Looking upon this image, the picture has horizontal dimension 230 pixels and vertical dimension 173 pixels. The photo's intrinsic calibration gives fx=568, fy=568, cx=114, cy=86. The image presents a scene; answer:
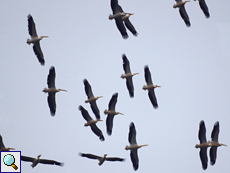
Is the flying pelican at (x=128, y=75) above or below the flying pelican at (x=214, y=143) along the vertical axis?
above

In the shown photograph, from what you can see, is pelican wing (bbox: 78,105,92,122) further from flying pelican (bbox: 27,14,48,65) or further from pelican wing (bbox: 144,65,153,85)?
pelican wing (bbox: 144,65,153,85)

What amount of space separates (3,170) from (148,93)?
10.7 metres

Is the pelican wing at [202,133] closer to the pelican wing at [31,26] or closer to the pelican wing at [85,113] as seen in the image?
the pelican wing at [85,113]

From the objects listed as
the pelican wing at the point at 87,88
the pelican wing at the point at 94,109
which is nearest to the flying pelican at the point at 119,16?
the pelican wing at the point at 87,88

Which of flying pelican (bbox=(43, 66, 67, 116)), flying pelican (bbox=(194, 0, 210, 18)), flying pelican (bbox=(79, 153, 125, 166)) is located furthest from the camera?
flying pelican (bbox=(194, 0, 210, 18))

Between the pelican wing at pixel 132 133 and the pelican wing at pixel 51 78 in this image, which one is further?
the pelican wing at pixel 132 133

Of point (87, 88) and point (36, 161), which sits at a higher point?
point (87, 88)

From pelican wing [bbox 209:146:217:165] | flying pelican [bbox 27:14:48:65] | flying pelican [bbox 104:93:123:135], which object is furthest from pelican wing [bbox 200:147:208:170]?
flying pelican [bbox 27:14:48:65]

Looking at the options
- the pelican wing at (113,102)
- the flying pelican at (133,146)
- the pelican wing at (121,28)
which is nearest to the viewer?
the flying pelican at (133,146)

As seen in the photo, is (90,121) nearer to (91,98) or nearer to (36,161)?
(91,98)

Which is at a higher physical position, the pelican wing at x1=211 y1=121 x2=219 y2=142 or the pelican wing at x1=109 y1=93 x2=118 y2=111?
the pelican wing at x1=109 y1=93 x2=118 y2=111

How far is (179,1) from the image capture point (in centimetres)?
3672

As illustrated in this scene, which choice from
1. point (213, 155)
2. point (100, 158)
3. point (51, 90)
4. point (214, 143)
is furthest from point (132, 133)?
point (51, 90)

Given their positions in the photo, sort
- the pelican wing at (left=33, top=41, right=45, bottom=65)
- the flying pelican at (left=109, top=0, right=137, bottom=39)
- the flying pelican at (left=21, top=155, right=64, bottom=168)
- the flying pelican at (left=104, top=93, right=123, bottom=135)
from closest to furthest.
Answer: the flying pelican at (left=21, top=155, right=64, bottom=168)
the flying pelican at (left=109, top=0, right=137, bottom=39)
the pelican wing at (left=33, top=41, right=45, bottom=65)
the flying pelican at (left=104, top=93, right=123, bottom=135)
